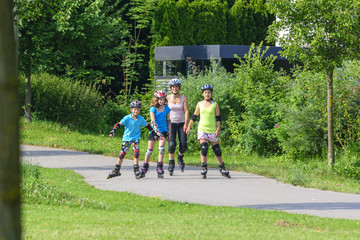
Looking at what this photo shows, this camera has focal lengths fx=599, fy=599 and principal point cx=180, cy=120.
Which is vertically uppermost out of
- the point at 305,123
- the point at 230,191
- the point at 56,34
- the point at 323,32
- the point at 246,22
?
the point at 246,22

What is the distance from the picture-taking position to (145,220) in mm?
7742

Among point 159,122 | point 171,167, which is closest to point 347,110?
point 171,167

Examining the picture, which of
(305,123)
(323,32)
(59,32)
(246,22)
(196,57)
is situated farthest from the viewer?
(246,22)

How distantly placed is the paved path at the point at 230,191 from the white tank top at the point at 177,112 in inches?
48.1

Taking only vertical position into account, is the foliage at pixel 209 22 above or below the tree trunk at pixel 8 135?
above

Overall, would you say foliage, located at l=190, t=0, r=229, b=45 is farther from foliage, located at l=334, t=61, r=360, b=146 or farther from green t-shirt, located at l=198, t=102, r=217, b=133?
green t-shirt, located at l=198, t=102, r=217, b=133

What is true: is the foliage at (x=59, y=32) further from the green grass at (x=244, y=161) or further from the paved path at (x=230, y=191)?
the paved path at (x=230, y=191)

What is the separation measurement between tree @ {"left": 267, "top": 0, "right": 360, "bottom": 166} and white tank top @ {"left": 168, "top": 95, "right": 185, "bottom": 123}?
127 inches

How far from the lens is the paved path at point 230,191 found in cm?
937

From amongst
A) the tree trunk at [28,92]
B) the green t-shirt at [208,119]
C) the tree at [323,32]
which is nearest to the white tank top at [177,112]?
the green t-shirt at [208,119]

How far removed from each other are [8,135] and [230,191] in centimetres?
864

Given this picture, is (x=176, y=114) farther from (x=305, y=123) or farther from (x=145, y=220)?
(x=145, y=220)

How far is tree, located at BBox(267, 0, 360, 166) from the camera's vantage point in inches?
537

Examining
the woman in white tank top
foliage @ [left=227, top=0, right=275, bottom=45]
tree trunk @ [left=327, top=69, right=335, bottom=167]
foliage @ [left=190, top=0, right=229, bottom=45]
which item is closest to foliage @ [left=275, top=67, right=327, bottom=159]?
tree trunk @ [left=327, top=69, right=335, bottom=167]
